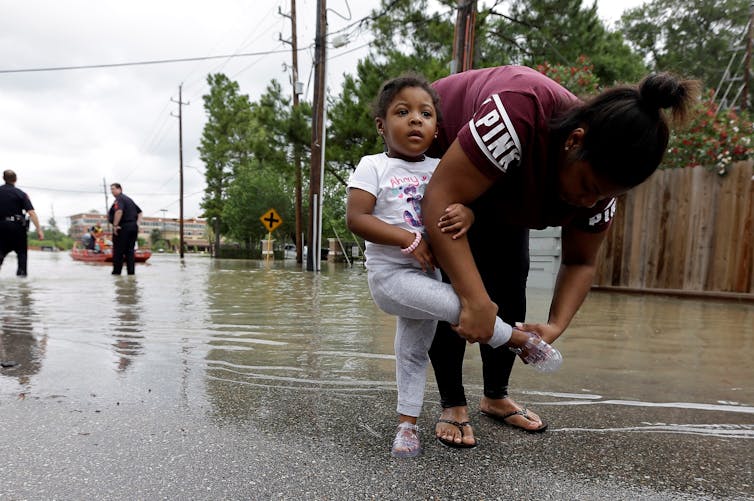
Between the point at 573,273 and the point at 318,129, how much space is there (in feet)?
42.7

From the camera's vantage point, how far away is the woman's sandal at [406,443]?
5.22ft

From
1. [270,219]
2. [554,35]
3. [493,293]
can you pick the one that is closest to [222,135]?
[270,219]

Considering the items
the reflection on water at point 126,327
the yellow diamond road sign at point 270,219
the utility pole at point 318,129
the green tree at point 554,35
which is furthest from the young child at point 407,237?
the yellow diamond road sign at point 270,219

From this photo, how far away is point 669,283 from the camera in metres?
6.52

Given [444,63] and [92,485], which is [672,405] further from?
[444,63]

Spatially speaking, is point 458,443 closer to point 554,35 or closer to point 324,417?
point 324,417

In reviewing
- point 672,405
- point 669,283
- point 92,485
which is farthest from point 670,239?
point 92,485

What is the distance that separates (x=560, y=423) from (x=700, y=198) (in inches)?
221

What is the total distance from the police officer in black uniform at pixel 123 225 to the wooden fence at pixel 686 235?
794 cm

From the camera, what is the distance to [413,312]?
1.59 meters

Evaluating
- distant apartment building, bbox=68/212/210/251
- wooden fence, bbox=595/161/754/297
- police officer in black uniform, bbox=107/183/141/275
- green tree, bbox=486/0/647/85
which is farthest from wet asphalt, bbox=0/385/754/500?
distant apartment building, bbox=68/212/210/251

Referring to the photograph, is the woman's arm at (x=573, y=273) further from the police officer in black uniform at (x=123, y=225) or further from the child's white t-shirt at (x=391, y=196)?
the police officer in black uniform at (x=123, y=225)

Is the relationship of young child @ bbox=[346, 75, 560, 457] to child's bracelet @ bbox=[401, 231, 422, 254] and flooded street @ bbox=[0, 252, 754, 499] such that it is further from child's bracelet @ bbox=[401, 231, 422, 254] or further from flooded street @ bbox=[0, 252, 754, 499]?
flooded street @ bbox=[0, 252, 754, 499]

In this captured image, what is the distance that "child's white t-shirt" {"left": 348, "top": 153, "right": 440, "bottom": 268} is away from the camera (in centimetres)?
160
